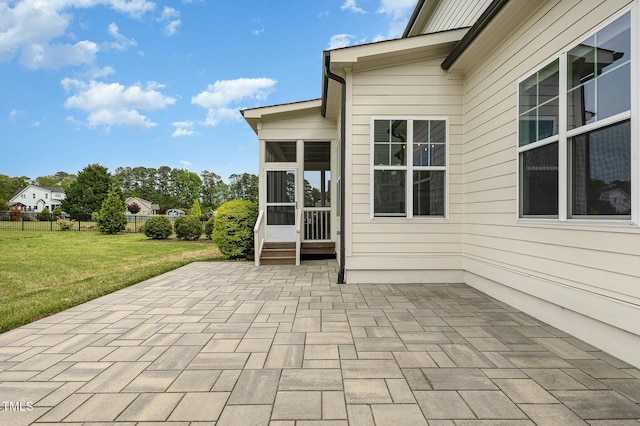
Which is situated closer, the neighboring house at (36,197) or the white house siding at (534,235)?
the white house siding at (534,235)

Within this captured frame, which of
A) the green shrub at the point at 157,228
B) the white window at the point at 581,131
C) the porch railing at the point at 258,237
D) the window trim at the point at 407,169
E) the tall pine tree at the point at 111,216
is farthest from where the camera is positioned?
the tall pine tree at the point at 111,216

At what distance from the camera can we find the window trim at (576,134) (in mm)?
2170

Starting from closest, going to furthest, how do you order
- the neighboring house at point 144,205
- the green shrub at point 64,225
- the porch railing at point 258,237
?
the porch railing at point 258,237 < the green shrub at point 64,225 < the neighboring house at point 144,205

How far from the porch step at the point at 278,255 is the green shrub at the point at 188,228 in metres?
7.25

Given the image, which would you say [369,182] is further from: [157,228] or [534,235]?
[157,228]

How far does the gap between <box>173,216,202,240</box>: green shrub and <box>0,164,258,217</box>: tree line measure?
1728 cm

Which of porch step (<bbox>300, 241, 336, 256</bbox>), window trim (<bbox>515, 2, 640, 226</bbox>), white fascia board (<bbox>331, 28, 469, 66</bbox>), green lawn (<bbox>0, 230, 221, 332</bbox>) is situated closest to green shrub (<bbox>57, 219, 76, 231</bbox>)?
green lawn (<bbox>0, 230, 221, 332</bbox>)

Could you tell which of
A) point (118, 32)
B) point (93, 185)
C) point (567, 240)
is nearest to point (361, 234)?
point (567, 240)

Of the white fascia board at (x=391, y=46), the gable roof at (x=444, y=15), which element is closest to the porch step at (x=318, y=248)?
the white fascia board at (x=391, y=46)

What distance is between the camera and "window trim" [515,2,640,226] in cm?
217

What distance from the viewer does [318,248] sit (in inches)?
282

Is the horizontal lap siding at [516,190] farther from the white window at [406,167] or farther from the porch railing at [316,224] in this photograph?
the porch railing at [316,224]

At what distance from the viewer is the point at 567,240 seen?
2826 mm

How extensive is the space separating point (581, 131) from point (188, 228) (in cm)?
1305
